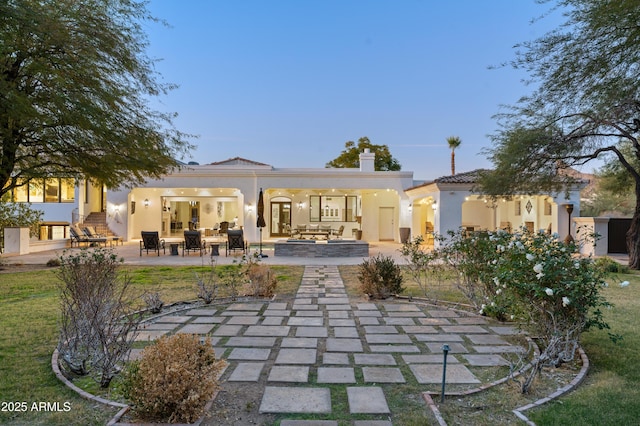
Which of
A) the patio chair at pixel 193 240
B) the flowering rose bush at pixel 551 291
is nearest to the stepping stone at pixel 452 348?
the flowering rose bush at pixel 551 291

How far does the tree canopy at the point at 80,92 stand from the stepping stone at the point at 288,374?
732 centimetres

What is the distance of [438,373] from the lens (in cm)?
342

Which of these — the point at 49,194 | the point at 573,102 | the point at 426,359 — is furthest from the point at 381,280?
the point at 49,194

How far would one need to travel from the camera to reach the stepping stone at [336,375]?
3.25m

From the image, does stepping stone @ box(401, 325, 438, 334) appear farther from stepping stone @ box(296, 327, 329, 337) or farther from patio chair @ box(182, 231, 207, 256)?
patio chair @ box(182, 231, 207, 256)

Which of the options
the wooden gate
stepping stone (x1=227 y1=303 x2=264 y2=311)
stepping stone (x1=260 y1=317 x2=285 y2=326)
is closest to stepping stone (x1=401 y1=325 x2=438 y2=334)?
stepping stone (x1=260 y1=317 x2=285 y2=326)

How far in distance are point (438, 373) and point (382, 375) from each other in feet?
1.72

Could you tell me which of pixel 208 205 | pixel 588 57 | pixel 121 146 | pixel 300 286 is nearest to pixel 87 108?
pixel 121 146

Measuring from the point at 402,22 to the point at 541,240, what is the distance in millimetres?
14527

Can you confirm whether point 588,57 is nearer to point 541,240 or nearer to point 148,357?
point 541,240

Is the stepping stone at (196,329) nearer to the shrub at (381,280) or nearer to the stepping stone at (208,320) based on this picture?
the stepping stone at (208,320)

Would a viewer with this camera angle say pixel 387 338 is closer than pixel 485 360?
No

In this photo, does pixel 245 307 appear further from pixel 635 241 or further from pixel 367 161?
pixel 367 161

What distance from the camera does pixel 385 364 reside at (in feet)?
11.9
